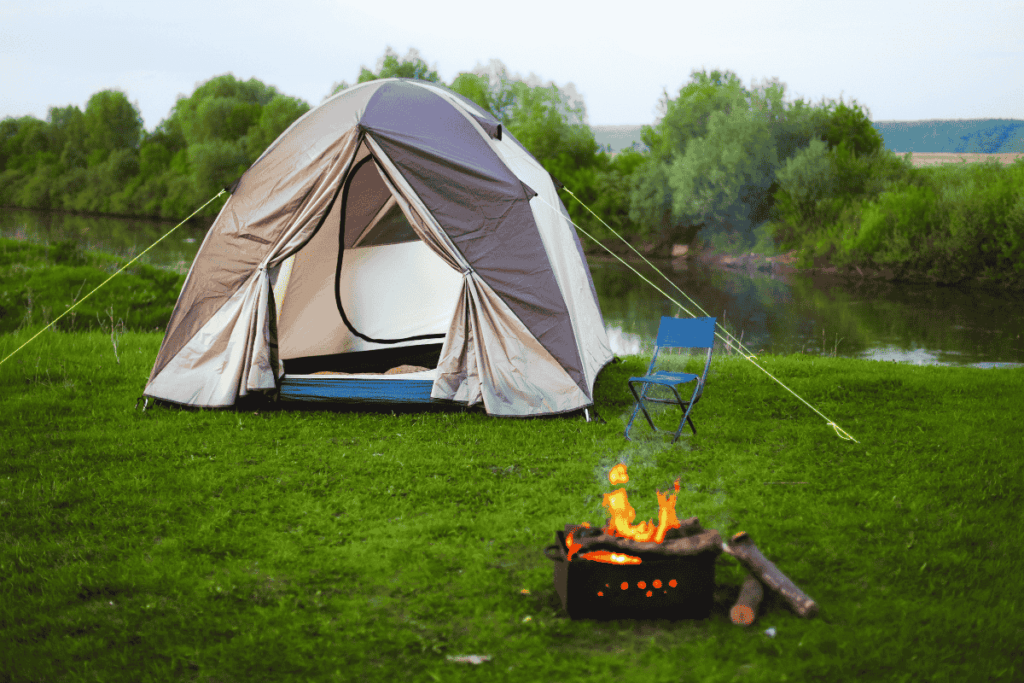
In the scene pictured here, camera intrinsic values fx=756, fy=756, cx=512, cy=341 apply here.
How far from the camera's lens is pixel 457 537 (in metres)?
3.29

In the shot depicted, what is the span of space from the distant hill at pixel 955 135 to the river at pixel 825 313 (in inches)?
330

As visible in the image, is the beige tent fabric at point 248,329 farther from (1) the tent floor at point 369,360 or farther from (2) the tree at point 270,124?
(2) the tree at point 270,124

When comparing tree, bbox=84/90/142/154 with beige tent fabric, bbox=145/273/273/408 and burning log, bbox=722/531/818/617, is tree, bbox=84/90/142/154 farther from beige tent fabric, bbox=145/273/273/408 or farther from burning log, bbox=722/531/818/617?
burning log, bbox=722/531/818/617

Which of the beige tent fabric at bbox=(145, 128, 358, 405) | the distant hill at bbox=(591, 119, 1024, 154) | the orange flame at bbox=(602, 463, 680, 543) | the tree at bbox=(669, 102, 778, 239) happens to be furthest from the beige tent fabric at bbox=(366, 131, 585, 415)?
the distant hill at bbox=(591, 119, 1024, 154)

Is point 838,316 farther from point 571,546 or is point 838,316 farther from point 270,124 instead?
point 270,124

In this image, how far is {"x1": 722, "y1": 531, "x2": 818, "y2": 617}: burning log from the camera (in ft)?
8.52

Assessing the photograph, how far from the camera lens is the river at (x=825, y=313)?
1136 cm

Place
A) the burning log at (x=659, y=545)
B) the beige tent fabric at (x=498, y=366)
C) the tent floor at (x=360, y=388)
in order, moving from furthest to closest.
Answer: the tent floor at (x=360, y=388) < the beige tent fabric at (x=498, y=366) < the burning log at (x=659, y=545)

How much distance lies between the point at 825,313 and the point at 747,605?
13942 mm

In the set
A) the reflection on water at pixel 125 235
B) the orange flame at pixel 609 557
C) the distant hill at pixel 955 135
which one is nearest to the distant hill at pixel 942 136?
the distant hill at pixel 955 135

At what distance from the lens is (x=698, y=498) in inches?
148

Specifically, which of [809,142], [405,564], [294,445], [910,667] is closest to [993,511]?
[910,667]

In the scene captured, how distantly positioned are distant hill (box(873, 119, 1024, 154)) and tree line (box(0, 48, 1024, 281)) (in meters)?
1.98

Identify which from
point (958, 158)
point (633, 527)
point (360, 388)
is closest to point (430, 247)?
point (360, 388)
